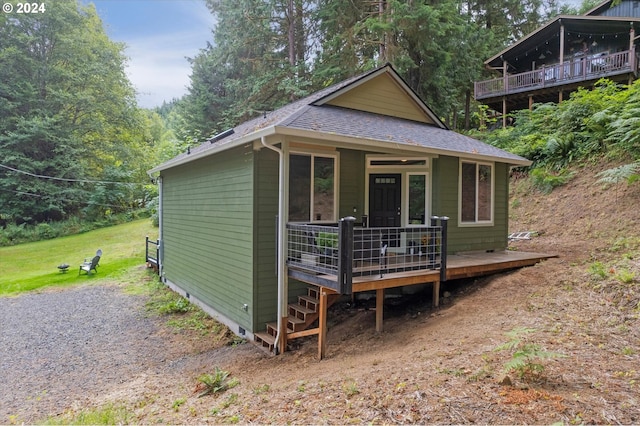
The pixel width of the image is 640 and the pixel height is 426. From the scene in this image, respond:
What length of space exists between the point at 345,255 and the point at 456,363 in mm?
1957

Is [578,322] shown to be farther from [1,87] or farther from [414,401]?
[1,87]

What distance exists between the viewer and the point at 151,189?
77.6 feet

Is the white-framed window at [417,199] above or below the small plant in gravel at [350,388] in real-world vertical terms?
above

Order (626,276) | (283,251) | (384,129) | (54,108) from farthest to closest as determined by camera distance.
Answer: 1. (54,108)
2. (384,129)
3. (283,251)
4. (626,276)

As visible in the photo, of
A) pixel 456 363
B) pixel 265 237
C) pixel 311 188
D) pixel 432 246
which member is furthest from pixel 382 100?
pixel 456 363

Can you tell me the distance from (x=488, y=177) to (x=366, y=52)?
11.0 metres

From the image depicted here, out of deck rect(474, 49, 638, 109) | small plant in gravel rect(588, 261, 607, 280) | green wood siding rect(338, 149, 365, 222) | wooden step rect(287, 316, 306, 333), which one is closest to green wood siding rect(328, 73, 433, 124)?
green wood siding rect(338, 149, 365, 222)

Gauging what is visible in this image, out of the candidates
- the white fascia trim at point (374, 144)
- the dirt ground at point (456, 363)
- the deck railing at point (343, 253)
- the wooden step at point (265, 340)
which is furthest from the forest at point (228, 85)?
the wooden step at point (265, 340)

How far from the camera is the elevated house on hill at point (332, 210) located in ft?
18.7

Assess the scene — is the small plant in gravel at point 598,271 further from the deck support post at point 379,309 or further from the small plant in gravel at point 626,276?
the deck support post at point 379,309

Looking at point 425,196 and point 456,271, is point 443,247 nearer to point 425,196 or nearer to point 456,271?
point 456,271

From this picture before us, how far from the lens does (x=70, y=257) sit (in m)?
16.5

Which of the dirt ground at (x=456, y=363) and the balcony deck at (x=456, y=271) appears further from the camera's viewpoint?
the balcony deck at (x=456, y=271)

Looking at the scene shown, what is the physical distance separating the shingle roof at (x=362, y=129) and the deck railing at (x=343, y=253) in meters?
1.63
